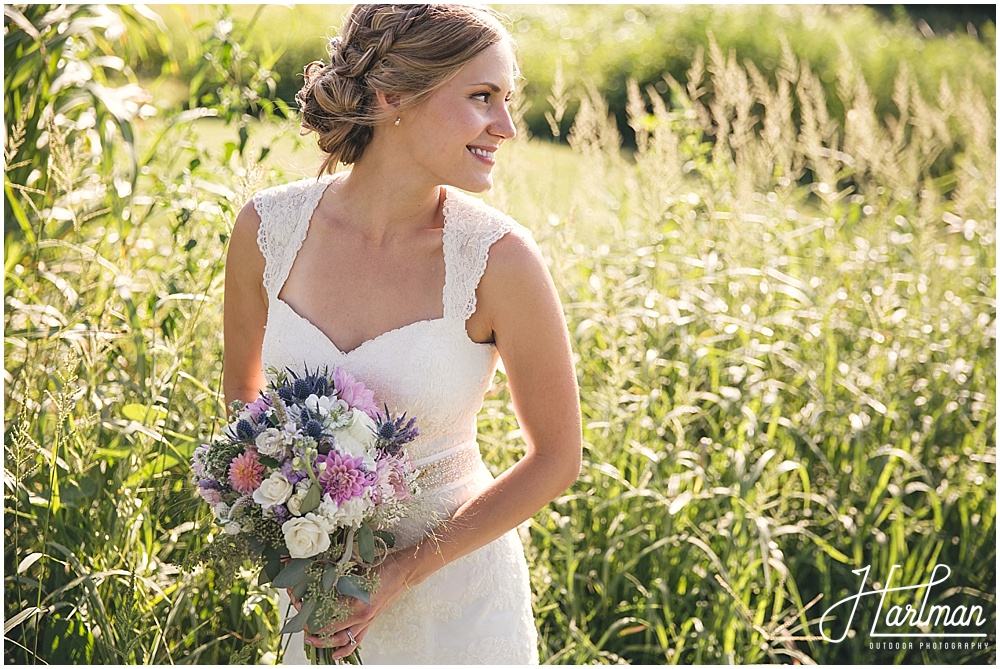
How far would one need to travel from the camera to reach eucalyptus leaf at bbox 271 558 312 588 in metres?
A: 1.57

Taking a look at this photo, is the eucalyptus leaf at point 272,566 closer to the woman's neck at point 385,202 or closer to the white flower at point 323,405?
the white flower at point 323,405

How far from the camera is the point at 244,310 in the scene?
210cm

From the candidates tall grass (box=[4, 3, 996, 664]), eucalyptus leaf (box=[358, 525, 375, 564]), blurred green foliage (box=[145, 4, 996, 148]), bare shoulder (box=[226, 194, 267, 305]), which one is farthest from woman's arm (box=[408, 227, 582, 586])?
blurred green foliage (box=[145, 4, 996, 148])

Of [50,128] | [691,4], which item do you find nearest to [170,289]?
[50,128]

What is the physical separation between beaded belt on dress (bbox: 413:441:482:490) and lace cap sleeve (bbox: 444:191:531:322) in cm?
30

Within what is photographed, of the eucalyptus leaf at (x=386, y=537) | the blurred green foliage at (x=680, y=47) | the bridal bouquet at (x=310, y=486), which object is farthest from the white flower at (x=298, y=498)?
the blurred green foliage at (x=680, y=47)

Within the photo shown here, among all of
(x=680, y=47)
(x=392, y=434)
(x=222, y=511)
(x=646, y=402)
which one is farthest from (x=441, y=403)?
(x=680, y=47)

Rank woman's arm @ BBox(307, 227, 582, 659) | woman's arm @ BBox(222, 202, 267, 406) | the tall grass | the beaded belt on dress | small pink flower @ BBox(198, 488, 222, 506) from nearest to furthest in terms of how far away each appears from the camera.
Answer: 1. small pink flower @ BBox(198, 488, 222, 506)
2. woman's arm @ BBox(307, 227, 582, 659)
3. the beaded belt on dress
4. woman's arm @ BBox(222, 202, 267, 406)
5. the tall grass

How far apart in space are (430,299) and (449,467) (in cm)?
35

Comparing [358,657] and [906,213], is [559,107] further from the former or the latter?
[358,657]

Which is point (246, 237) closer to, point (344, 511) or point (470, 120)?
point (470, 120)

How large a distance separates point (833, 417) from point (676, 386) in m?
0.60

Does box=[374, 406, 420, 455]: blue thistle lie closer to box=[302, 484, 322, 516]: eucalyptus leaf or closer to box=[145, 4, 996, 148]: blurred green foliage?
box=[302, 484, 322, 516]: eucalyptus leaf

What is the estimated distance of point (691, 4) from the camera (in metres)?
12.9
